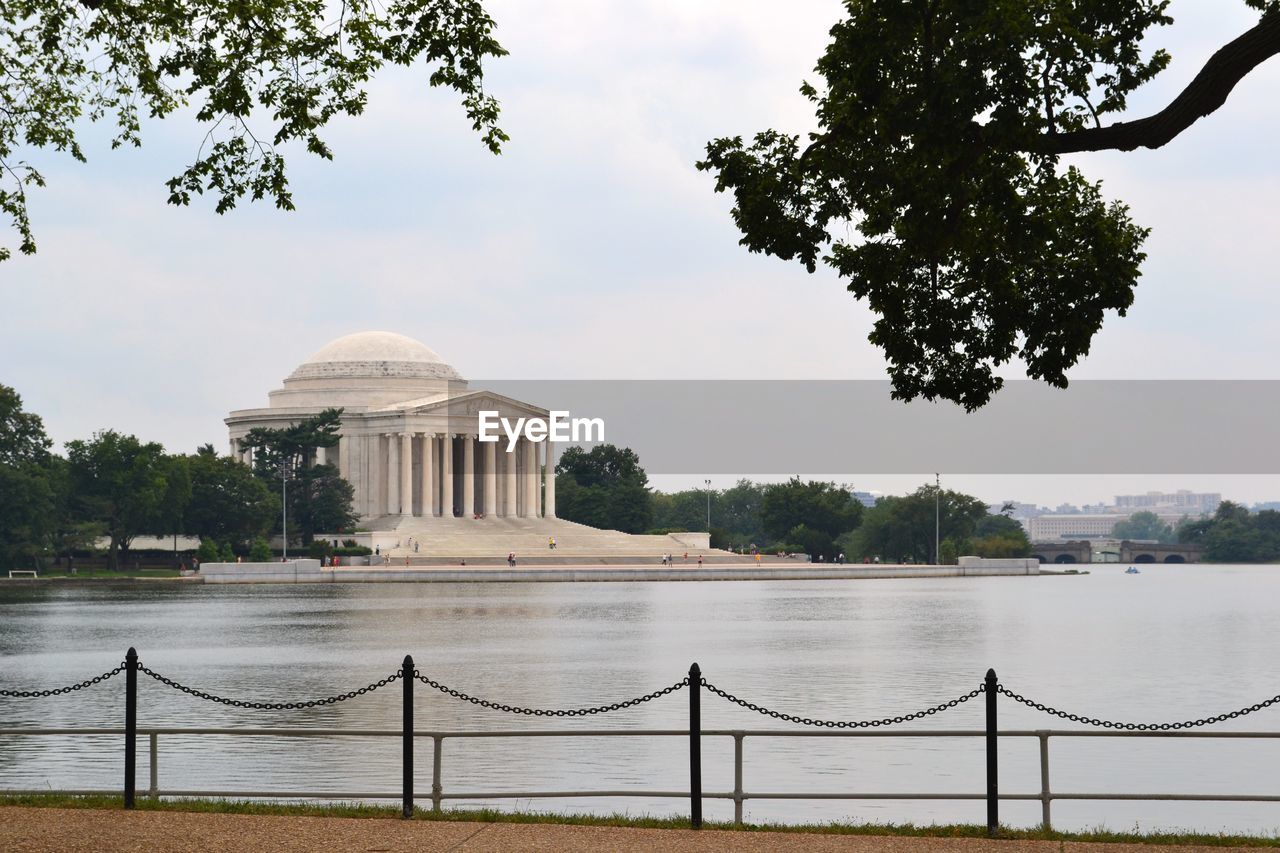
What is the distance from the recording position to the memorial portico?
15838 centimetres

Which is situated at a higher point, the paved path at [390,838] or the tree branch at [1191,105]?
the tree branch at [1191,105]

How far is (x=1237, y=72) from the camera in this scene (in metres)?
16.9

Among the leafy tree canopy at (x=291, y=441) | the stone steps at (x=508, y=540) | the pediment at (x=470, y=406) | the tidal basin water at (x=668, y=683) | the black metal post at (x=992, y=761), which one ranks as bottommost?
the tidal basin water at (x=668, y=683)

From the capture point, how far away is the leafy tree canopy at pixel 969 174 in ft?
58.2

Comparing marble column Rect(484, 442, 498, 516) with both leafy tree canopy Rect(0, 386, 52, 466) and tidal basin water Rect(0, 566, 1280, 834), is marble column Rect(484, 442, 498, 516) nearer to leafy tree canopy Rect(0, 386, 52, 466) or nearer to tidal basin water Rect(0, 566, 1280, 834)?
leafy tree canopy Rect(0, 386, 52, 466)

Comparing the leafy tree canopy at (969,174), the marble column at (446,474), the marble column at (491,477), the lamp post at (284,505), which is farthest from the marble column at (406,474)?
the leafy tree canopy at (969,174)

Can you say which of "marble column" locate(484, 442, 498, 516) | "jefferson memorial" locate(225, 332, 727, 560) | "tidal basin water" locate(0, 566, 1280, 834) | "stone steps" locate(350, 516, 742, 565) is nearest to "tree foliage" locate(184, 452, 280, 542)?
"stone steps" locate(350, 516, 742, 565)

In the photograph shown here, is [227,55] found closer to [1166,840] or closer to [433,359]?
[1166,840]

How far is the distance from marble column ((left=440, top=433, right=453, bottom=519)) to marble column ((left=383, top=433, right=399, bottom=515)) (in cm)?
427

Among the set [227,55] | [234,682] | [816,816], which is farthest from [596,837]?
[234,682]

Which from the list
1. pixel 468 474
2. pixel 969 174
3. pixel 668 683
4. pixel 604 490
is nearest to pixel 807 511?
pixel 604 490

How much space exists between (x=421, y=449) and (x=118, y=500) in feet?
125

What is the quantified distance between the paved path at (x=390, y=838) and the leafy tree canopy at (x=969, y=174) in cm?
660

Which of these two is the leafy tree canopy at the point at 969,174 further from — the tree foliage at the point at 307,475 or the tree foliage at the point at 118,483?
the tree foliage at the point at 307,475
